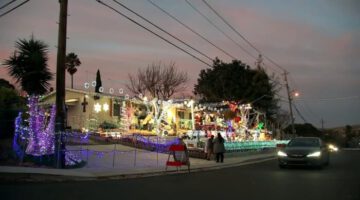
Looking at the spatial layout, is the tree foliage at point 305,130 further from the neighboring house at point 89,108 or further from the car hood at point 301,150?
the car hood at point 301,150

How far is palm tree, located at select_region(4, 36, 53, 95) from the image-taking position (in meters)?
21.3

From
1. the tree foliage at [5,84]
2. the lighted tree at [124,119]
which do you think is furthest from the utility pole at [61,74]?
the lighted tree at [124,119]

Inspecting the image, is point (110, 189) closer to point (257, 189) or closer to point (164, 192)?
point (164, 192)

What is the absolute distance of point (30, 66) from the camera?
69.9 ft

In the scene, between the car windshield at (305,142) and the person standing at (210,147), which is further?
the person standing at (210,147)

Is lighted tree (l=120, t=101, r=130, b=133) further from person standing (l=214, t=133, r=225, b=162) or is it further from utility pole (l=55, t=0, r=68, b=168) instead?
utility pole (l=55, t=0, r=68, b=168)

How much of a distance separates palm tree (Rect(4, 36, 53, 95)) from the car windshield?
1224 centimetres

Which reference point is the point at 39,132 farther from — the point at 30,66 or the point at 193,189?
the point at 193,189

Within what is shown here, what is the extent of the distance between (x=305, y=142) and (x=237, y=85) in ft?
147

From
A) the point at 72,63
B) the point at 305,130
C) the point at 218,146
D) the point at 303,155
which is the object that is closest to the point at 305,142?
the point at 303,155

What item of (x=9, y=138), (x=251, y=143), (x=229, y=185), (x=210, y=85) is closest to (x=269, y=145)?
(x=251, y=143)

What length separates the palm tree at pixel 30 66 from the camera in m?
21.3

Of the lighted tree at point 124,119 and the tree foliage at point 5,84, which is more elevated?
the tree foliage at point 5,84

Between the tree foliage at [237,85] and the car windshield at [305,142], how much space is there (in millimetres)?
42632
